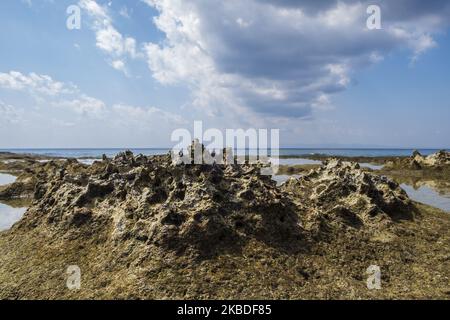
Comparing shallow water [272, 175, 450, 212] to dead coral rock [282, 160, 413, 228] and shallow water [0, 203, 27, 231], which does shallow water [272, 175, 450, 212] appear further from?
shallow water [0, 203, 27, 231]

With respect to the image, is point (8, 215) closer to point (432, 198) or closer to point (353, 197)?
point (353, 197)

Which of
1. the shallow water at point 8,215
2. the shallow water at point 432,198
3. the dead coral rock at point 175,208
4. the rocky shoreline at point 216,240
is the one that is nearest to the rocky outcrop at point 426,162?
the shallow water at point 432,198

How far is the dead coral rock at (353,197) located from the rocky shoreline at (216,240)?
0.11 meters

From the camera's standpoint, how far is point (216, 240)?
19969 millimetres

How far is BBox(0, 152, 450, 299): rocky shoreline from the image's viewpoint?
17.3 metres

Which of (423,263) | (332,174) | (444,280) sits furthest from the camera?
(332,174)

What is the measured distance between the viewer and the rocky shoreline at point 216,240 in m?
17.3

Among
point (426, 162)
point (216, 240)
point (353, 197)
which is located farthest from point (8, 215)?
point (426, 162)

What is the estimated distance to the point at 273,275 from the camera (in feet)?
58.4

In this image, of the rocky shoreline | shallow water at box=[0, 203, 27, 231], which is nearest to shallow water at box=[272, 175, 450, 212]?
the rocky shoreline
